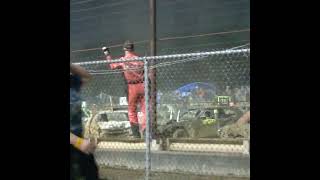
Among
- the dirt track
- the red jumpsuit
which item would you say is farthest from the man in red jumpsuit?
the dirt track

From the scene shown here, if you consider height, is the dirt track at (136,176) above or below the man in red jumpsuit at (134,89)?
below

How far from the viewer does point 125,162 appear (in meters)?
6.49

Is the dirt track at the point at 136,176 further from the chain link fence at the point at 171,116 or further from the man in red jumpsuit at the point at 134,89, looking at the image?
the man in red jumpsuit at the point at 134,89

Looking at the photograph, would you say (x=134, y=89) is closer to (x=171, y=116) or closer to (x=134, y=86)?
(x=134, y=86)

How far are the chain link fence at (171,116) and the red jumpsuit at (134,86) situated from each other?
13mm

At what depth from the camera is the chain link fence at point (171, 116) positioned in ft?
19.3

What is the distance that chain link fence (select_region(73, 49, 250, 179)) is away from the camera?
5.87 meters

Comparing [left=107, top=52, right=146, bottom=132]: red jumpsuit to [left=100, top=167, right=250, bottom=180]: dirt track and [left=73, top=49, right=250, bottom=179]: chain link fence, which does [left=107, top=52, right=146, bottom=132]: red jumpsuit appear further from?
[left=100, top=167, right=250, bottom=180]: dirt track

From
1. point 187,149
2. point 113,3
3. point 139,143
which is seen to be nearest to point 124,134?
point 139,143

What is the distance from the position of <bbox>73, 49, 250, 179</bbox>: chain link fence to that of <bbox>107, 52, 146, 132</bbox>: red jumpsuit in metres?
0.01

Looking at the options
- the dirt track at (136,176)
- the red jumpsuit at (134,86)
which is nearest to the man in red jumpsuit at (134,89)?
the red jumpsuit at (134,86)
